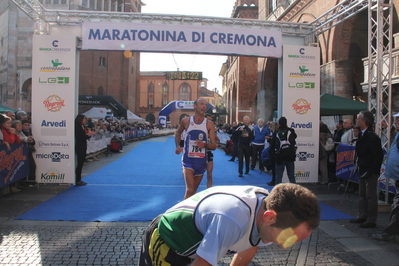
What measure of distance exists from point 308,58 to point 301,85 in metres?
0.80

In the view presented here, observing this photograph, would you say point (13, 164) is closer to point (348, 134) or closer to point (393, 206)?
point (393, 206)

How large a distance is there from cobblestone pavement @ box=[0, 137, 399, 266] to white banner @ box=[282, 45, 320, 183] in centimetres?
320

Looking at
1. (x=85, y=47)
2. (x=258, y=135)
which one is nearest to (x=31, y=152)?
(x=85, y=47)

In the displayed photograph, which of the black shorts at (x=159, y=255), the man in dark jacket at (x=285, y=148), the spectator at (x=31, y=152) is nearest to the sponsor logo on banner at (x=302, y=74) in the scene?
the man in dark jacket at (x=285, y=148)

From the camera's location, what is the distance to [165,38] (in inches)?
321

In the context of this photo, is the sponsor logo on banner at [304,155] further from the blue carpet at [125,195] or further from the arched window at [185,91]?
the arched window at [185,91]

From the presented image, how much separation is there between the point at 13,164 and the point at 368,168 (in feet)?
23.2

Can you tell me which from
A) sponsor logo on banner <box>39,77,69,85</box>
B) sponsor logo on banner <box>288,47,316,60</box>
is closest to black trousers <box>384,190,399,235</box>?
sponsor logo on banner <box>288,47,316,60</box>

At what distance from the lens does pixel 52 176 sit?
25.8 feet

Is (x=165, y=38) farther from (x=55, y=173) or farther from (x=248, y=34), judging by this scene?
(x=55, y=173)

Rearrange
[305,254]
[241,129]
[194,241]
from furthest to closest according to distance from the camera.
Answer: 1. [241,129]
2. [305,254]
3. [194,241]

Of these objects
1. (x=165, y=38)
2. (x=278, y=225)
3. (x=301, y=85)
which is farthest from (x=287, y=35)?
(x=278, y=225)

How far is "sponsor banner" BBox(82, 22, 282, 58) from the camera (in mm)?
7992

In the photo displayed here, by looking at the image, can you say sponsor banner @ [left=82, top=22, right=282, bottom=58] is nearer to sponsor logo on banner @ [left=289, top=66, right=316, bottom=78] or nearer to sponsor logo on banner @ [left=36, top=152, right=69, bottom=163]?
sponsor logo on banner @ [left=289, top=66, right=316, bottom=78]
